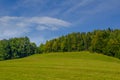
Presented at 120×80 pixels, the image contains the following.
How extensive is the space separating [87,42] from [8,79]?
469 ft

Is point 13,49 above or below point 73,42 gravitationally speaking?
below

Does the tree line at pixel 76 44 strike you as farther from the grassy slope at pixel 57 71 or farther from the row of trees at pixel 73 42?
the grassy slope at pixel 57 71

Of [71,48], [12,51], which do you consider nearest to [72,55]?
[71,48]

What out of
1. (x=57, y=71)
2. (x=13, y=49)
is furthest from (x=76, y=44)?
(x=57, y=71)

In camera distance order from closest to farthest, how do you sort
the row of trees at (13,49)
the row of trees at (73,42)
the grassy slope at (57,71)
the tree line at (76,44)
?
1. the grassy slope at (57,71)
2. the tree line at (76,44)
3. the row of trees at (73,42)
4. the row of trees at (13,49)

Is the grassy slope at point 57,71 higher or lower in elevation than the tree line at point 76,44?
lower

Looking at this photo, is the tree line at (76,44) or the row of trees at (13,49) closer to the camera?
the tree line at (76,44)

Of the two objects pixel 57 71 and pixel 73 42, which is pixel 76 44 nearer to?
pixel 73 42

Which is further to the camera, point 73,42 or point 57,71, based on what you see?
point 73,42

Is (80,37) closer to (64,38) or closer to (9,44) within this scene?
(64,38)

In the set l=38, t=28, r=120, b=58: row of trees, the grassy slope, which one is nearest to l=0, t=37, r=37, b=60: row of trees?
l=38, t=28, r=120, b=58: row of trees

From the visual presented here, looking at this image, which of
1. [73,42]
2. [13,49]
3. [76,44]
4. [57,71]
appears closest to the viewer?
[57,71]

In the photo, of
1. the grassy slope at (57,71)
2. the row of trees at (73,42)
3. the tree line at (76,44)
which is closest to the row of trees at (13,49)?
the tree line at (76,44)

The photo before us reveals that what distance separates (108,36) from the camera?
478 ft
